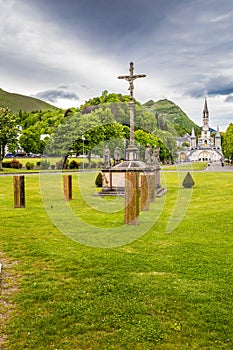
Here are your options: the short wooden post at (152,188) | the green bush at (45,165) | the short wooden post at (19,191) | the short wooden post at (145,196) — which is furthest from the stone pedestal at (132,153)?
the green bush at (45,165)

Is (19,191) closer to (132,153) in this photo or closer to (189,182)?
(132,153)

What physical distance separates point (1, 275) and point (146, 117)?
27195mm

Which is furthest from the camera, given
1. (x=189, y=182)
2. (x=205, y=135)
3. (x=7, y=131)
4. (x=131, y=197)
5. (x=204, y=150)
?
(x=205, y=135)

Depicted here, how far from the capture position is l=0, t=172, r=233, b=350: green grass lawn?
4.55m

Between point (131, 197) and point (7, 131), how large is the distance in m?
43.3

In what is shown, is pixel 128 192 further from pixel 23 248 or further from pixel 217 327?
pixel 217 327

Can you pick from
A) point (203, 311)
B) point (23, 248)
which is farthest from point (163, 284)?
point (23, 248)

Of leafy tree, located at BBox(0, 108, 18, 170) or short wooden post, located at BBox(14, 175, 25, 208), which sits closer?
short wooden post, located at BBox(14, 175, 25, 208)

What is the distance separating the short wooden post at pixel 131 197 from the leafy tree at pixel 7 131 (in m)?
42.0

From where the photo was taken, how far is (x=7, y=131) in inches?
1989

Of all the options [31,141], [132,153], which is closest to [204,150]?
[31,141]

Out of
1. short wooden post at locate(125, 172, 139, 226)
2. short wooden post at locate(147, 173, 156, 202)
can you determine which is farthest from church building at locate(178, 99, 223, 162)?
short wooden post at locate(125, 172, 139, 226)

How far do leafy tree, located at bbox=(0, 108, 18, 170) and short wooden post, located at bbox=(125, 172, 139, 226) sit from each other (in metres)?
42.0

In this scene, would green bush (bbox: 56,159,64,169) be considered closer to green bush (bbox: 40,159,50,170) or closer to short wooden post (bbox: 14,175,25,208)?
green bush (bbox: 40,159,50,170)
